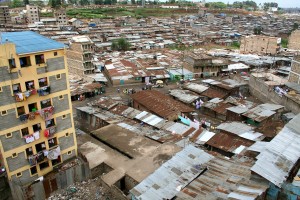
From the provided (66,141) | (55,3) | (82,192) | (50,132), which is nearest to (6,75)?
(50,132)

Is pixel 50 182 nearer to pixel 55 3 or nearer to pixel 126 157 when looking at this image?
pixel 126 157

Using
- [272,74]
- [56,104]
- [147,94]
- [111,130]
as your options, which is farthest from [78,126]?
[272,74]

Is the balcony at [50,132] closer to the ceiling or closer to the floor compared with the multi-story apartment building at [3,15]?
closer to the floor

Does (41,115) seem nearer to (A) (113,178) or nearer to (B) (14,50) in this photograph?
(B) (14,50)

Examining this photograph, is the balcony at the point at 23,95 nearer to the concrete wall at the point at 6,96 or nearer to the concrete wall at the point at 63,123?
the concrete wall at the point at 6,96

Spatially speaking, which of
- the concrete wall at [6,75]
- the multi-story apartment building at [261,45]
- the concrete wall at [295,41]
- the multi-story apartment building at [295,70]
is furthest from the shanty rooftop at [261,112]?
the concrete wall at [295,41]

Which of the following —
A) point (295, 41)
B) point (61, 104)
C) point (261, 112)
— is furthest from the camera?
point (295, 41)

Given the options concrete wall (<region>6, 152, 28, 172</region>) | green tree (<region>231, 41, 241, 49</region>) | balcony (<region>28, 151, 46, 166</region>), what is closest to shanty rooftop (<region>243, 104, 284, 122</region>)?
balcony (<region>28, 151, 46, 166</region>)
